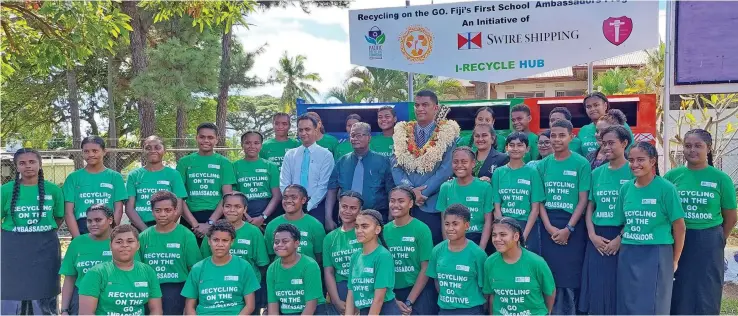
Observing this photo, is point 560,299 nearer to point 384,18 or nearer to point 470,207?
point 470,207

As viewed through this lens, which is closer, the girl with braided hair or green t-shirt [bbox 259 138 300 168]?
the girl with braided hair

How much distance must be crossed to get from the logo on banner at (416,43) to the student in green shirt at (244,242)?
15.5ft

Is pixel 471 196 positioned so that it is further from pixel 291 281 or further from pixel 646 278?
pixel 291 281

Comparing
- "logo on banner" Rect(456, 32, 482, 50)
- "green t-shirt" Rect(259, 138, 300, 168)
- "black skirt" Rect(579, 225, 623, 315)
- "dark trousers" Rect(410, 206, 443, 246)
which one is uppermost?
"logo on banner" Rect(456, 32, 482, 50)

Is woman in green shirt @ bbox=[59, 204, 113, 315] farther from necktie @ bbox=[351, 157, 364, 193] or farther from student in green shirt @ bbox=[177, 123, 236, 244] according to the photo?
necktie @ bbox=[351, 157, 364, 193]

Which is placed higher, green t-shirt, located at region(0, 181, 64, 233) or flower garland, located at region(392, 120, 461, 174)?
flower garland, located at region(392, 120, 461, 174)

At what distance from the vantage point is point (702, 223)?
5359mm

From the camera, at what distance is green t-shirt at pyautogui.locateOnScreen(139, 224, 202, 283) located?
18.1 feet

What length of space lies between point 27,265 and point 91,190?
0.86m

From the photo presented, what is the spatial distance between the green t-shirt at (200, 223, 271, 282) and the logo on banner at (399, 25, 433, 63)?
4807 mm

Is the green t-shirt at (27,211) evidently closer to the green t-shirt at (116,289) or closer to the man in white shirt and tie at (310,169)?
the green t-shirt at (116,289)

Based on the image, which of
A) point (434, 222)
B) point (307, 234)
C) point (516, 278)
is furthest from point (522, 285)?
point (307, 234)

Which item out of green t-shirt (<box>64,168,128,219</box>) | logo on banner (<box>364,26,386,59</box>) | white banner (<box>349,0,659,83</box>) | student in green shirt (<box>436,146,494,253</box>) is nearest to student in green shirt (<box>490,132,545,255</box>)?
student in green shirt (<box>436,146,494,253</box>)

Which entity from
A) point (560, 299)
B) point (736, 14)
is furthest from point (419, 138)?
point (736, 14)
